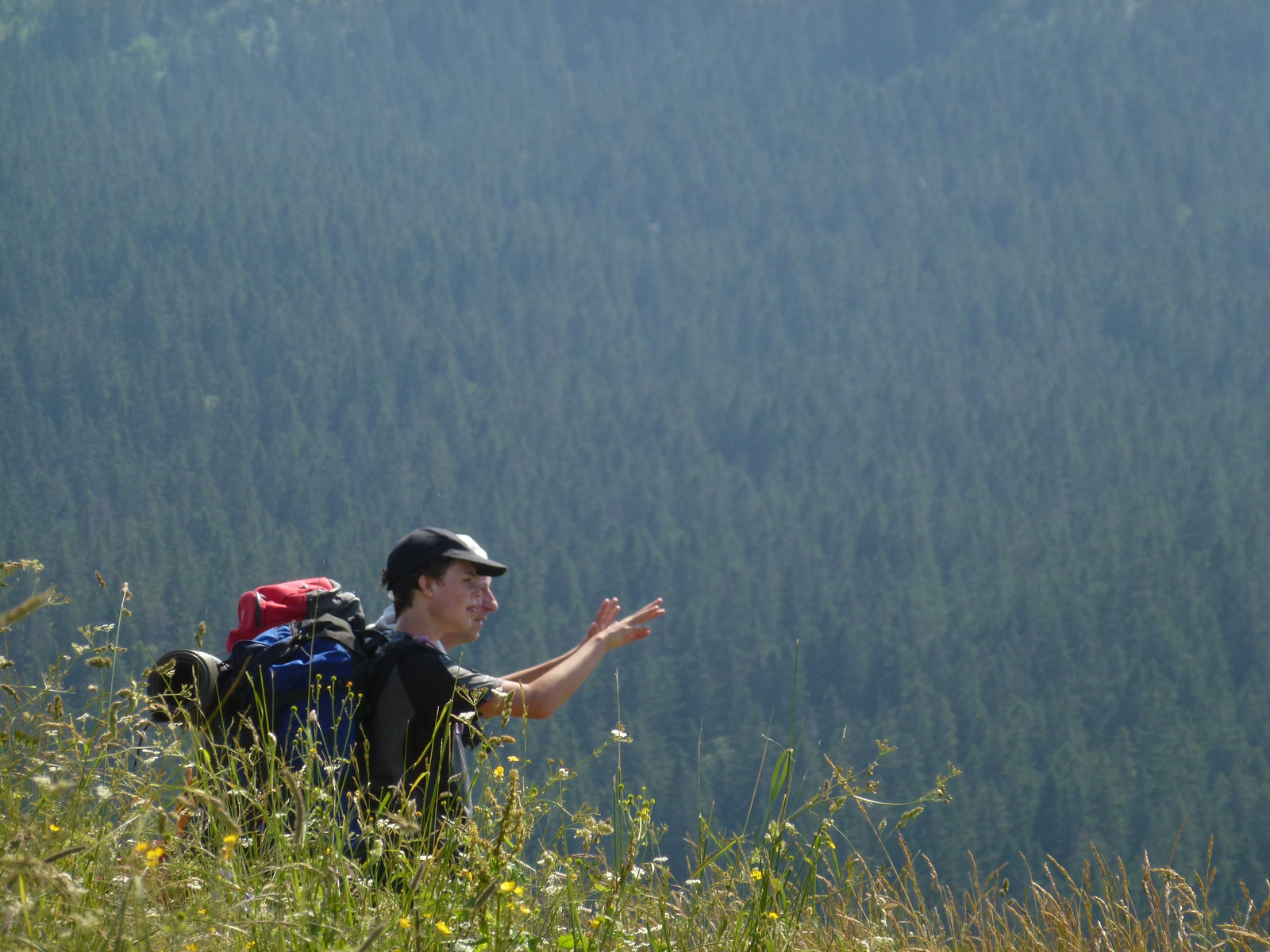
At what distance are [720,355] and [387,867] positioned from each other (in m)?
76.0

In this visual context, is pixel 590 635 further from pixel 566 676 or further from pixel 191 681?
pixel 191 681

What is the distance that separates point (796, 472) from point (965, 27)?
39.0 meters

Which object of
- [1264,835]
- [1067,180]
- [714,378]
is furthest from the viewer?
[1067,180]

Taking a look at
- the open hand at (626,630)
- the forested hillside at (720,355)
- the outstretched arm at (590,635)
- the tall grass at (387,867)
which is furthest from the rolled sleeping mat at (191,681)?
the forested hillside at (720,355)

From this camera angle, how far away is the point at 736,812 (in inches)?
1751

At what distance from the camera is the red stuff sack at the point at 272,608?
83.6 inches

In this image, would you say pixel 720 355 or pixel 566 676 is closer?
pixel 566 676

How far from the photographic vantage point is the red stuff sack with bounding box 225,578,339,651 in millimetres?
2123

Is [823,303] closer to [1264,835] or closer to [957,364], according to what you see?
[957,364]

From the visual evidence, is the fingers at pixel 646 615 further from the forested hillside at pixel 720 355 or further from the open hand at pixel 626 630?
the forested hillside at pixel 720 355

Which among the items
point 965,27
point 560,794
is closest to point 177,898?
point 560,794

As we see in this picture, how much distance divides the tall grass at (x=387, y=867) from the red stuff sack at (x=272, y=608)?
21.7 inches

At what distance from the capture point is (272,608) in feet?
7.01

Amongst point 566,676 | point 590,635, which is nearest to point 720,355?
point 590,635
